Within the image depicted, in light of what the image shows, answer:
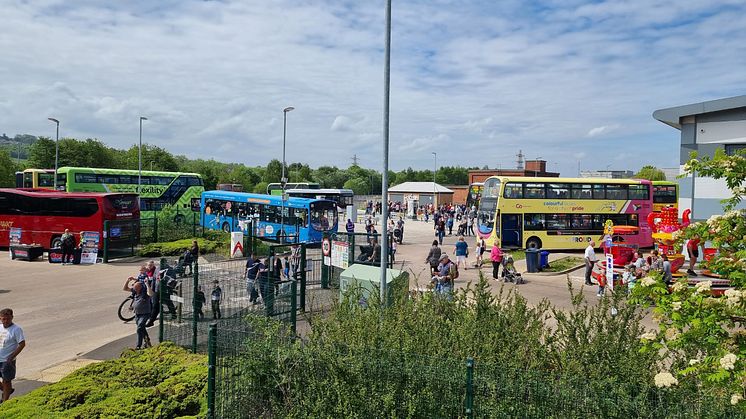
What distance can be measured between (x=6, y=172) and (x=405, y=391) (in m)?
66.8

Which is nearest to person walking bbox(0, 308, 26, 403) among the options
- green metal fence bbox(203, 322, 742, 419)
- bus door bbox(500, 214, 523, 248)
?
green metal fence bbox(203, 322, 742, 419)

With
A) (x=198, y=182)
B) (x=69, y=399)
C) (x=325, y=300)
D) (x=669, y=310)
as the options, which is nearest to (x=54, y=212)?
(x=198, y=182)

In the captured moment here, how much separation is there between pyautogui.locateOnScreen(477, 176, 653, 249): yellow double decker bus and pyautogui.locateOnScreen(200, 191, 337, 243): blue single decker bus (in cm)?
844

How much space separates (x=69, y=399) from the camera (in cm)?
670

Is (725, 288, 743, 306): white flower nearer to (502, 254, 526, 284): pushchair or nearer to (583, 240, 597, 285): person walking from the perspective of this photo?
(583, 240, 597, 285): person walking

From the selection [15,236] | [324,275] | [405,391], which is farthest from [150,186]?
[405,391]

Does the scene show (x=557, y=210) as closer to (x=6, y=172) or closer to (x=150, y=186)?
(x=150, y=186)

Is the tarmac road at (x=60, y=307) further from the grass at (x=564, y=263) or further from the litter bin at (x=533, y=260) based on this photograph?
the grass at (x=564, y=263)

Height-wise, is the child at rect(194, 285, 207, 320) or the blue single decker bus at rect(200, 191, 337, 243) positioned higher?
the blue single decker bus at rect(200, 191, 337, 243)

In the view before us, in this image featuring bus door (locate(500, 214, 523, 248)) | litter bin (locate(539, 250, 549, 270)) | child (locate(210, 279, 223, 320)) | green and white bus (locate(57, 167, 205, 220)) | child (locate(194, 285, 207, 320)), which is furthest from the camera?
green and white bus (locate(57, 167, 205, 220))

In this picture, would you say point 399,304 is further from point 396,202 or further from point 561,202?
point 396,202

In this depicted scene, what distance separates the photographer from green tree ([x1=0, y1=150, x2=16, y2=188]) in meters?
57.9

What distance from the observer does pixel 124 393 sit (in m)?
6.79

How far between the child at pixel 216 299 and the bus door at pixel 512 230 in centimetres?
1851
